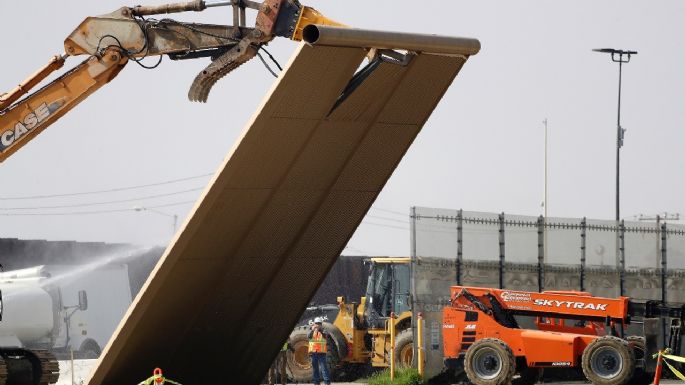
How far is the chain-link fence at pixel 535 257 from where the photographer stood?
1242 inches

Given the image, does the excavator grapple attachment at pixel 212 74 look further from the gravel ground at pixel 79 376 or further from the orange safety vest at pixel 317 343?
the gravel ground at pixel 79 376

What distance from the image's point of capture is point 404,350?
108 feet

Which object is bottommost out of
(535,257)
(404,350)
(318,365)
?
(318,365)

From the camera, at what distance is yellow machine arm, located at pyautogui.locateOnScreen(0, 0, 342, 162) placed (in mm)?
20656

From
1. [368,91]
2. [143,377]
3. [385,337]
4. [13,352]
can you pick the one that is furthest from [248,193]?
[385,337]

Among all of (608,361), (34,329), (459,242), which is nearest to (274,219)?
(608,361)

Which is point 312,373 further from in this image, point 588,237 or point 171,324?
point 171,324

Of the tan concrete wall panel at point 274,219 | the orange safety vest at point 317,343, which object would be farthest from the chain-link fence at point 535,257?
the tan concrete wall panel at point 274,219

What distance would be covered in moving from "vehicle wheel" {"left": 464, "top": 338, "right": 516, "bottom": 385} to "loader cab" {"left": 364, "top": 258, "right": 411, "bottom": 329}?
5.22 m

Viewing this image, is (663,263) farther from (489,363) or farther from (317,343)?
(317,343)

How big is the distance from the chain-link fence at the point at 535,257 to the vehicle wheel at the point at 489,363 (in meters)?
1.93

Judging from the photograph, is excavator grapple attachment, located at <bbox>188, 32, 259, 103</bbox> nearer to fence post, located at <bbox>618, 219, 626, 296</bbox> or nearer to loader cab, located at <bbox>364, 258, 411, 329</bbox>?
loader cab, located at <bbox>364, 258, 411, 329</bbox>

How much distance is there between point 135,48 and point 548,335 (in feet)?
39.7

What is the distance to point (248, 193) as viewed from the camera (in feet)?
62.7
